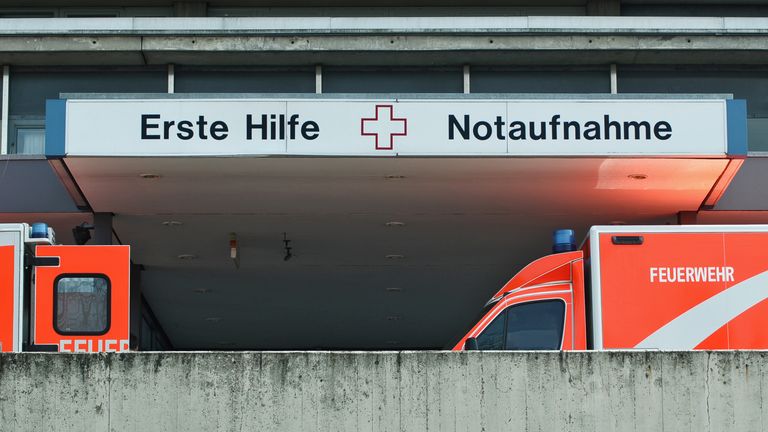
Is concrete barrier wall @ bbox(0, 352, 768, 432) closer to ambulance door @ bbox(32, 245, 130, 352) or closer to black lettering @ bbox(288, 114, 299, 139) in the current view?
ambulance door @ bbox(32, 245, 130, 352)

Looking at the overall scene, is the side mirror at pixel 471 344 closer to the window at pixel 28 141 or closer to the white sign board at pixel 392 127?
the white sign board at pixel 392 127

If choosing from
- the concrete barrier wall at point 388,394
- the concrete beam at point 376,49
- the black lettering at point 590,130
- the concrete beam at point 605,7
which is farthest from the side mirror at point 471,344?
the concrete beam at point 605,7

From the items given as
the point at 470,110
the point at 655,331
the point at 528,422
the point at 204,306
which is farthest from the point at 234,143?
the point at 204,306

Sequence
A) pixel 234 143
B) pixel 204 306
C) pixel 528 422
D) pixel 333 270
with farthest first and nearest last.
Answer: pixel 204 306 → pixel 333 270 → pixel 234 143 → pixel 528 422

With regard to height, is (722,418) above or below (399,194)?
below

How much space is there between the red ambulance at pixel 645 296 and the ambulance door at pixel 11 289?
485cm

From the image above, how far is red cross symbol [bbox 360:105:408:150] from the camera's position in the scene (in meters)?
17.8

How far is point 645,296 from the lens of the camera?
1538cm

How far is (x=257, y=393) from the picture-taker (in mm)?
11867

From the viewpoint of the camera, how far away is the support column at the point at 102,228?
67.4 ft

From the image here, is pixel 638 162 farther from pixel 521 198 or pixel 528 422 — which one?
pixel 528 422

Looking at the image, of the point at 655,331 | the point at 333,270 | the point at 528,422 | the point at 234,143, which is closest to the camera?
the point at 528,422

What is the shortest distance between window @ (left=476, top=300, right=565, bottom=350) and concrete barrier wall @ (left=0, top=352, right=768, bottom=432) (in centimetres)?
366

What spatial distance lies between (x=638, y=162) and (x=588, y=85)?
9.08 ft
